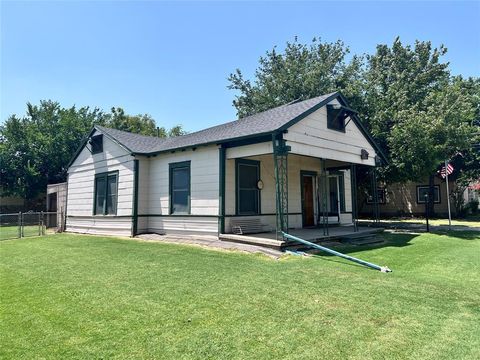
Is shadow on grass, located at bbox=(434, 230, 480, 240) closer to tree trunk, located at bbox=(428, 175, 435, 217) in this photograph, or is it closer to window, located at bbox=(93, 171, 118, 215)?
tree trunk, located at bbox=(428, 175, 435, 217)

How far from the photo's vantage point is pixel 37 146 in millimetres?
24656

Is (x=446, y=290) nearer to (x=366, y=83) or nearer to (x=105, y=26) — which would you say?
(x=105, y=26)

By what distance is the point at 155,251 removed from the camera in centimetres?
913

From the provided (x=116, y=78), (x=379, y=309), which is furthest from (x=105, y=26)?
(x=379, y=309)

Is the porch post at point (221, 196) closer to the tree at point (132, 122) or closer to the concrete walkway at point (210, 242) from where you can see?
the concrete walkway at point (210, 242)

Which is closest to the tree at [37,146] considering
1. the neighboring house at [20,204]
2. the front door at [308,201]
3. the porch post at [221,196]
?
the neighboring house at [20,204]

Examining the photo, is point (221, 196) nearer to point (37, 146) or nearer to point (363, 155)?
point (363, 155)

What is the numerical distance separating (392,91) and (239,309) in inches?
770

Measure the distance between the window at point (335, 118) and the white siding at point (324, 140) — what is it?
18 cm

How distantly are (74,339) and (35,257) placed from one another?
250 inches

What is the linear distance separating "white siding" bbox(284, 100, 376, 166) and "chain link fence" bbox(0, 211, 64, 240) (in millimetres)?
11283

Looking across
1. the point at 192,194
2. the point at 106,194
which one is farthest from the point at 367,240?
the point at 106,194

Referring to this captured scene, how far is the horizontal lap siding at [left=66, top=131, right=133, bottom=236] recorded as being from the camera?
43.7 ft

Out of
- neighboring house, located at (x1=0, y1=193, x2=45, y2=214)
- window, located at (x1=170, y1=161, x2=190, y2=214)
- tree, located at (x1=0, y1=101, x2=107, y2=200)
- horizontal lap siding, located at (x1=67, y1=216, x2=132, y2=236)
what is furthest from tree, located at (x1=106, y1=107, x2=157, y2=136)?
window, located at (x1=170, y1=161, x2=190, y2=214)
